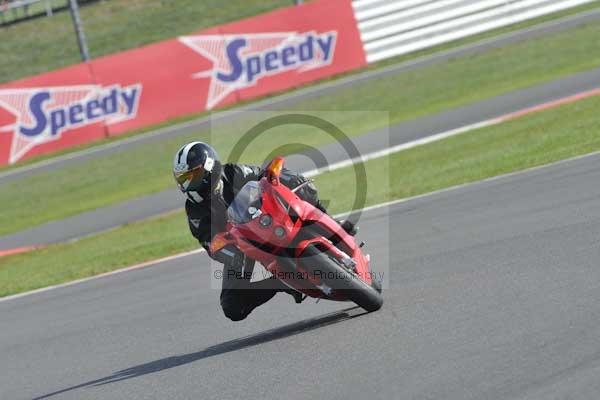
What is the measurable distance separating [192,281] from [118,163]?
11585 mm

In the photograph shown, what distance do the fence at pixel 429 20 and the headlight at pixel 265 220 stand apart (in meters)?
18.5

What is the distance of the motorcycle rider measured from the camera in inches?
273

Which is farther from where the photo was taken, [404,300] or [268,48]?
[268,48]

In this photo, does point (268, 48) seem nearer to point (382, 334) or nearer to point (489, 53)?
point (489, 53)

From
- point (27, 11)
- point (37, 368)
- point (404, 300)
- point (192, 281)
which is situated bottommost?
point (27, 11)

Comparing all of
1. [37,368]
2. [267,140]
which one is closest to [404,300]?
[37,368]

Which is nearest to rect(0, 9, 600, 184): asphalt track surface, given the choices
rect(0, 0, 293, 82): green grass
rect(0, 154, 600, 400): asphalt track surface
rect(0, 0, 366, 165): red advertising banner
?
rect(0, 0, 366, 165): red advertising banner

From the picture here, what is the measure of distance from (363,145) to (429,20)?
8810 mm

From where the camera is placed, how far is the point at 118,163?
69.5ft

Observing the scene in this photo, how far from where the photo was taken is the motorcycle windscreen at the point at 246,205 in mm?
6588

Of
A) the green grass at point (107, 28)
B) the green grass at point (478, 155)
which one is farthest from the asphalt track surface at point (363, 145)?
the green grass at point (107, 28)

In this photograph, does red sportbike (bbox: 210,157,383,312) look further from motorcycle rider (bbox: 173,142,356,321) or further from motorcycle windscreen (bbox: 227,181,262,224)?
motorcycle rider (bbox: 173,142,356,321)

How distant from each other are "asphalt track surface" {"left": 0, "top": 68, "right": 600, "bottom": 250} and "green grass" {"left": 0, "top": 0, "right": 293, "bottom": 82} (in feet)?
41.3

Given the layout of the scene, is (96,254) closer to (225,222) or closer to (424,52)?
(225,222)
